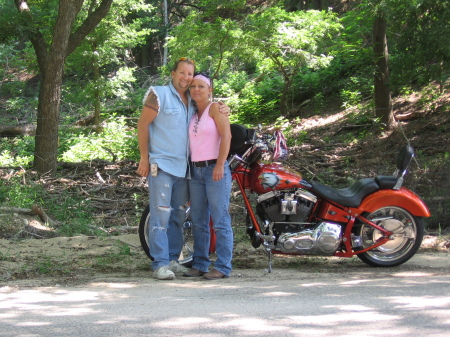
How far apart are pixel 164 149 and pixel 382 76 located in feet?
35.2

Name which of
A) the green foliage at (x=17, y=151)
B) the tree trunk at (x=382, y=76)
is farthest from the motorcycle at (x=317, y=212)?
the tree trunk at (x=382, y=76)

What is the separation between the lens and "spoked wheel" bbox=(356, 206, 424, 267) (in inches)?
249

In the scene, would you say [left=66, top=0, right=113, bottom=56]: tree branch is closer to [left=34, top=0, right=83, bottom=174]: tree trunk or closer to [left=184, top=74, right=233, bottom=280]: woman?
[left=34, top=0, right=83, bottom=174]: tree trunk

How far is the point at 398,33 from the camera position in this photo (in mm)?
12703

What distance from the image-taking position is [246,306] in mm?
4809

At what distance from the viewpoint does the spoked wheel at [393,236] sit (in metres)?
6.34

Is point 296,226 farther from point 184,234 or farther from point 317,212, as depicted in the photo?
point 184,234

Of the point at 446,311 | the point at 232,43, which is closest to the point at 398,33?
the point at 232,43

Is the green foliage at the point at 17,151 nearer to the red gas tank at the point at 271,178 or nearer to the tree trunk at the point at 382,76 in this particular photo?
the red gas tank at the point at 271,178

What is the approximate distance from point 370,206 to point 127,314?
9.93 ft

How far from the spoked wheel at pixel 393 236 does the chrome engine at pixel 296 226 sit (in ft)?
1.29

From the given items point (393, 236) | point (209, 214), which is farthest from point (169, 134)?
point (393, 236)

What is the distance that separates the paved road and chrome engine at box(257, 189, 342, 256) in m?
0.30

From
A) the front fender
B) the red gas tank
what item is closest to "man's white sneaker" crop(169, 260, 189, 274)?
the red gas tank
